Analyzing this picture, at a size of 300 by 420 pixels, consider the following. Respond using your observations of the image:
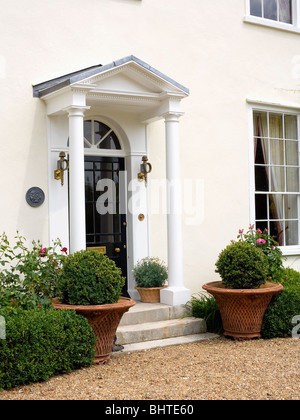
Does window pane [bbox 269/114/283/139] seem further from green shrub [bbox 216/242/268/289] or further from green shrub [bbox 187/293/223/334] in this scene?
green shrub [bbox 187/293/223/334]

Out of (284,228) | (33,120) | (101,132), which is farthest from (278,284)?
(33,120)

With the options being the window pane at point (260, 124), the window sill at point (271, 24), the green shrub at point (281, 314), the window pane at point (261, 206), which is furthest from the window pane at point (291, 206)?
the window sill at point (271, 24)

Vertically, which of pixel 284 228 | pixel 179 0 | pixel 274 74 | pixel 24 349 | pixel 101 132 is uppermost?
pixel 179 0

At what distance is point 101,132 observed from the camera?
25.7 feet

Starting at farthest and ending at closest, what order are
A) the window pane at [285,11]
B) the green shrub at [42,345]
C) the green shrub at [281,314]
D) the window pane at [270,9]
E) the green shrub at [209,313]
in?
the window pane at [285,11], the window pane at [270,9], the green shrub at [209,313], the green shrub at [281,314], the green shrub at [42,345]

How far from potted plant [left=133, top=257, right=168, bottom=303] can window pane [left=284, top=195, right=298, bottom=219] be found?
10.1 ft

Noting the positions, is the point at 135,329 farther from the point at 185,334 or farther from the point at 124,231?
the point at 124,231

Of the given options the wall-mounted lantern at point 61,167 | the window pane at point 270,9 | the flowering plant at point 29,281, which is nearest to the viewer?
the flowering plant at point 29,281

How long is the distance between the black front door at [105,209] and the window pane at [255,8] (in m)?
3.83

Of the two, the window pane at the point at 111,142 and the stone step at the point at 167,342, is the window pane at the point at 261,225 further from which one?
the window pane at the point at 111,142

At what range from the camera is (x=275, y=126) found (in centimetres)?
945

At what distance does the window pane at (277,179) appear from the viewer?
9.38m

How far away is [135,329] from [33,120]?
3.10 m

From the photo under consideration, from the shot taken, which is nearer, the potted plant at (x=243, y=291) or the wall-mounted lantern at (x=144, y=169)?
the potted plant at (x=243, y=291)
